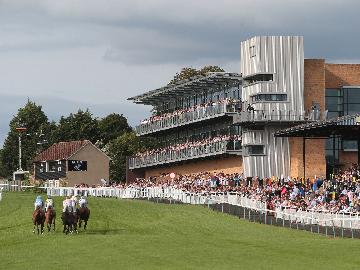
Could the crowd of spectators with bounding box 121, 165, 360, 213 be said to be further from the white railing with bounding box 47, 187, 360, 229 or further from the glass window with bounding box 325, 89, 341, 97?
the glass window with bounding box 325, 89, 341, 97

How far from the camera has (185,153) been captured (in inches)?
3317

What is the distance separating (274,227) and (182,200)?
1676 cm

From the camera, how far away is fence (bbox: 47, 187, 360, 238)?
1775 inches

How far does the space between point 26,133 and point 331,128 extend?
67.2 metres

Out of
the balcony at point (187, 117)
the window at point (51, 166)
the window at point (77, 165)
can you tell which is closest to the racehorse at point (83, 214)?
the balcony at point (187, 117)

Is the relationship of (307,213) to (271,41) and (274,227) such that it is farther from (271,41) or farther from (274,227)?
(271,41)

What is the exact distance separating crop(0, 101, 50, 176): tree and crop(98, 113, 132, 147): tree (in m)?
6.86

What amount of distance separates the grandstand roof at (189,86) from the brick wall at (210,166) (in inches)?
239

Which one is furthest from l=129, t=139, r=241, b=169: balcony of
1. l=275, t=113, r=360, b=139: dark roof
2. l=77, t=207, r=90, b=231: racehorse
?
l=77, t=207, r=90, b=231: racehorse

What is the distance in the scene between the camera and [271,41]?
2975 inches

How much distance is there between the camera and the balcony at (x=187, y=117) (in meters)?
77.9

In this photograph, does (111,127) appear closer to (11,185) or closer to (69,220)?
(11,185)

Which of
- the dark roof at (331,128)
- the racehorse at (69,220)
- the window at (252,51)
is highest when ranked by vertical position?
the window at (252,51)

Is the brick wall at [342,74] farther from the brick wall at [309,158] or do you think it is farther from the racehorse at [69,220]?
the racehorse at [69,220]
